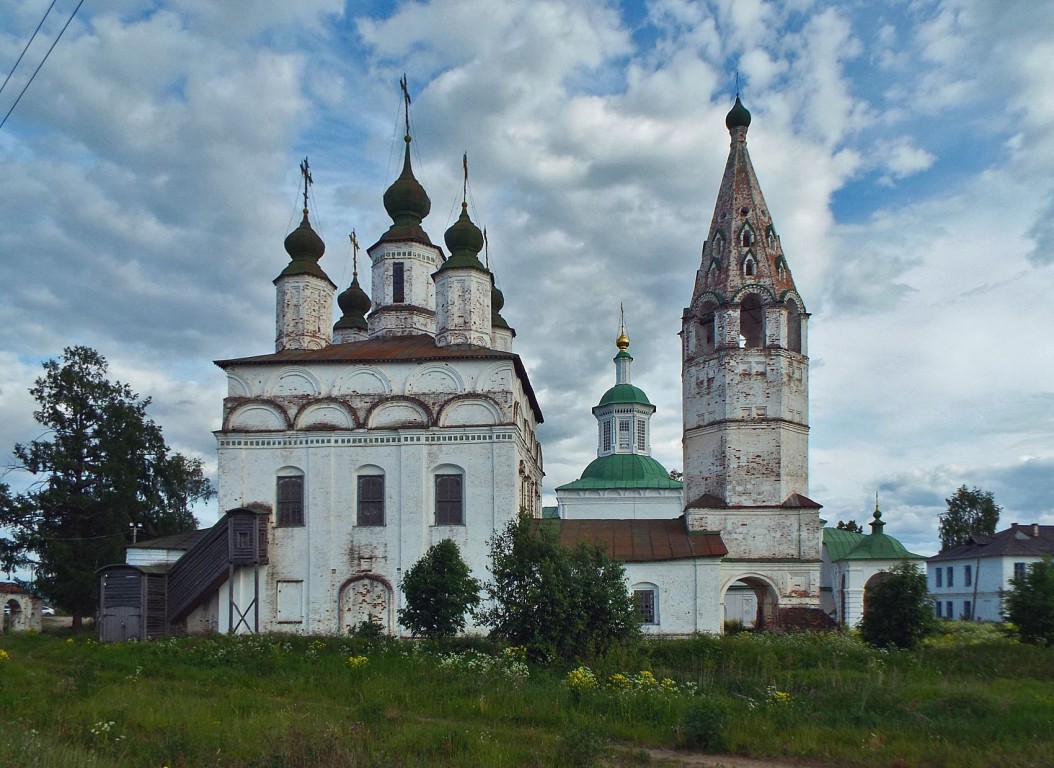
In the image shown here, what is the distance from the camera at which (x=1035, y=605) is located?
581 inches

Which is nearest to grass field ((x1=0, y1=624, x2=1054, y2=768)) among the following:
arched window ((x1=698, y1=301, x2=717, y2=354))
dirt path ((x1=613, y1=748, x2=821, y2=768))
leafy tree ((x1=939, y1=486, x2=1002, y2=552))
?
dirt path ((x1=613, y1=748, x2=821, y2=768))

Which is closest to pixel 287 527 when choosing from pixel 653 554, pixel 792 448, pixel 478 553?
pixel 478 553

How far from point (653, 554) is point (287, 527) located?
8.31 m

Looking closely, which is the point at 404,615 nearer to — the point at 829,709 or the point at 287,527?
the point at 287,527

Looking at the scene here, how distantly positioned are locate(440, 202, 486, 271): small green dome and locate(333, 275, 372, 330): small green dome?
6405 mm

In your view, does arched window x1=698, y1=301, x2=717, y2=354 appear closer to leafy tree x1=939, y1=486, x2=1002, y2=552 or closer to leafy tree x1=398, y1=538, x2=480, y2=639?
leafy tree x1=398, y1=538, x2=480, y2=639

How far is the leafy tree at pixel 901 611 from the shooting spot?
1524cm

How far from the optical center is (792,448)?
21.8 meters

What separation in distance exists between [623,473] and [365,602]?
15153 mm

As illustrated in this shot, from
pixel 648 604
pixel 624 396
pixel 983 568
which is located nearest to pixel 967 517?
pixel 983 568

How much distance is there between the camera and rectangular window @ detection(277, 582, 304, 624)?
20438 millimetres

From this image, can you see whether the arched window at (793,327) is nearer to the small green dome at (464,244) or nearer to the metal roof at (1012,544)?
the small green dome at (464,244)

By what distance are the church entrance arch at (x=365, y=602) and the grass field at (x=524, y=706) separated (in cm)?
450

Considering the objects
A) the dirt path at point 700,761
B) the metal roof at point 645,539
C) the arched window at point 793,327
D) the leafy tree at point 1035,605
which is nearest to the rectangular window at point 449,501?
the metal roof at point 645,539
